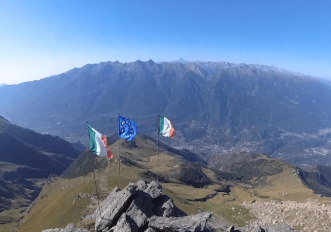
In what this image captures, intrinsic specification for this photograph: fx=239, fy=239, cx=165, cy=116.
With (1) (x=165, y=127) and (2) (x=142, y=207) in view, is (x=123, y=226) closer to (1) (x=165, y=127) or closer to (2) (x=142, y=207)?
(2) (x=142, y=207)

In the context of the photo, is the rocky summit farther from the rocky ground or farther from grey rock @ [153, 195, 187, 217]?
the rocky ground

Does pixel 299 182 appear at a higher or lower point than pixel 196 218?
lower

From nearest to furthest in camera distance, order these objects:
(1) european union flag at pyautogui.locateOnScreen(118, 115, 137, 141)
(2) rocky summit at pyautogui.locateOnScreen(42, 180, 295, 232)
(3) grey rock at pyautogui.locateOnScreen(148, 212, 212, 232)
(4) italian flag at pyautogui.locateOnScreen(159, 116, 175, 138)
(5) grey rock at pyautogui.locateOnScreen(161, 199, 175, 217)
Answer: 1. (3) grey rock at pyautogui.locateOnScreen(148, 212, 212, 232)
2. (2) rocky summit at pyautogui.locateOnScreen(42, 180, 295, 232)
3. (5) grey rock at pyautogui.locateOnScreen(161, 199, 175, 217)
4. (1) european union flag at pyautogui.locateOnScreen(118, 115, 137, 141)
5. (4) italian flag at pyautogui.locateOnScreen(159, 116, 175, 138)

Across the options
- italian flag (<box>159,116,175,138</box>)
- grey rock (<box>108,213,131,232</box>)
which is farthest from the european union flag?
grey rock (<box>108,213,131,232</box>)

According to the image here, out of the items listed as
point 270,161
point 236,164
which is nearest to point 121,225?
point 270,161

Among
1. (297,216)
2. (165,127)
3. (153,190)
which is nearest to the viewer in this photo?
(153,190)

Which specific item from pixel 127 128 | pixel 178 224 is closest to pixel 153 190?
pixel 127 128

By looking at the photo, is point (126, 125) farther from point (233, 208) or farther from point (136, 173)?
point (136, 173)
